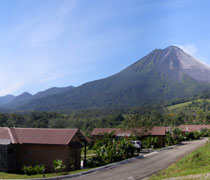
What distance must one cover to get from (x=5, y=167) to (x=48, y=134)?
3.95 meters

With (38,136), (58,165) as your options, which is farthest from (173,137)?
(58,165)

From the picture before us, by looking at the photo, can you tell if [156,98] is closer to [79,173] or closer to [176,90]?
[176,90]

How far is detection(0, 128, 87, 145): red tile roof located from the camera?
64.4ft

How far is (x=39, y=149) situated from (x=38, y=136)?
1187mm

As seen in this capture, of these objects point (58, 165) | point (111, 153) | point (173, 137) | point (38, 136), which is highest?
point (38, 136)

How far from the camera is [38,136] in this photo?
20.5 m

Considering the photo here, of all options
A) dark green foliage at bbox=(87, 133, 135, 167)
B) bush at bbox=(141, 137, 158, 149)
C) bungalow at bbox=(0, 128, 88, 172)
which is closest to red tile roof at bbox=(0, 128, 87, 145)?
bungalow at bbox=(0, 128, 88, 172)

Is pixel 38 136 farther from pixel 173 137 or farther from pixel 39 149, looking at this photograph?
pixel 173 137

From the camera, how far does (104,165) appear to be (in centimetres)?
2052

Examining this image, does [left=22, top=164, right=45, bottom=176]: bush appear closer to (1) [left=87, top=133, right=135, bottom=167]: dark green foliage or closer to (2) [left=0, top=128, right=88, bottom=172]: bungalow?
(2) [left=0, top=128, right=88, bottom=172]: bungalow

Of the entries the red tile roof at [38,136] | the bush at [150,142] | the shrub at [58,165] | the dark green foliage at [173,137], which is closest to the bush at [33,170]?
the shrub at [58,165]

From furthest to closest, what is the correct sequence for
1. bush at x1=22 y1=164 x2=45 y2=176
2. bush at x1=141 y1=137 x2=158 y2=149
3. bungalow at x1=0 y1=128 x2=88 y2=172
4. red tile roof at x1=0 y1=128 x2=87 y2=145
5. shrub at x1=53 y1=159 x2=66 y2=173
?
bush at x1=141 y1=137 x2=158 y2=149
red tile roof at x1=0 y1=128 x2=87 y2=145
bungalow at x1=0 y1=128 x2=88 y2=172
bush at x1=22 y1=164 x2=45 y2=176
shrub at x1=53 y1=159 x2=66 y2=173

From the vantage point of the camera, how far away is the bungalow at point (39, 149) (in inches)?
753

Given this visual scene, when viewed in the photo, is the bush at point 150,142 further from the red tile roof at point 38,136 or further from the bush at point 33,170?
the bush at point 33,170
